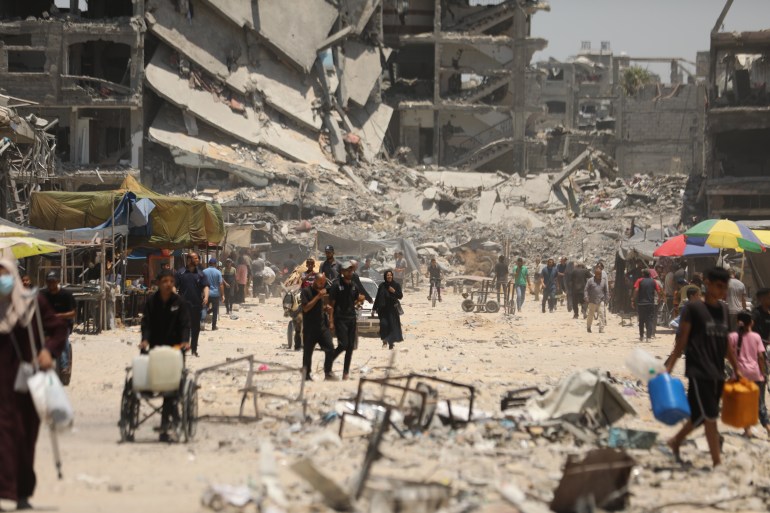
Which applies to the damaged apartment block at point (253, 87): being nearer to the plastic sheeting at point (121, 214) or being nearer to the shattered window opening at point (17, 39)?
the shattered window opening at point (17, 39)

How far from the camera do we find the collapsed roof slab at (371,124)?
178 ft

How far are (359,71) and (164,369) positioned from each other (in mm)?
46390

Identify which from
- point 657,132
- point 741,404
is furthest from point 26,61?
point 741,404

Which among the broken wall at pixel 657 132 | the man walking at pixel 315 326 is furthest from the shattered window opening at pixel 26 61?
the man walking at pixel 315 326

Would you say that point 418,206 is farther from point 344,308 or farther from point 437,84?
point 344,308

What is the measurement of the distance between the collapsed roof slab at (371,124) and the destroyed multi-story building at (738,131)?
15426 millimetres

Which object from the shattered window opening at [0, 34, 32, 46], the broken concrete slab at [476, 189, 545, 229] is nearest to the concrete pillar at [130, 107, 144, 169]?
the shattered window opening at [0, 34, 32, 46]

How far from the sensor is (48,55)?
149ft

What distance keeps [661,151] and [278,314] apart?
41.2 metres

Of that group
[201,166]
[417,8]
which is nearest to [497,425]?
[201,166]

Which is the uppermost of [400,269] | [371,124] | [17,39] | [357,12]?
[357,12]

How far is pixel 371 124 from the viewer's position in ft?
183

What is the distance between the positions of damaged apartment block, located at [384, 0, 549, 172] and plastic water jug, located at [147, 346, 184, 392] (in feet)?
161

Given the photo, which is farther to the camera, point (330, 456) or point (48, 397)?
point (330, 456)
